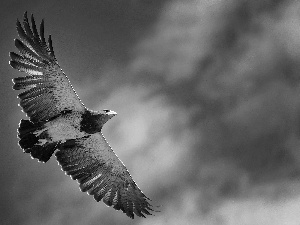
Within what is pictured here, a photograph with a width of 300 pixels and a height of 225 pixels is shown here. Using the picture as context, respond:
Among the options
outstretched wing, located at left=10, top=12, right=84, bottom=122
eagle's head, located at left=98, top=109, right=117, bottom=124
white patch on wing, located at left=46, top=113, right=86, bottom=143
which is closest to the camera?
outstretched wing, located at left=10, top=12, right=84, bottom=122

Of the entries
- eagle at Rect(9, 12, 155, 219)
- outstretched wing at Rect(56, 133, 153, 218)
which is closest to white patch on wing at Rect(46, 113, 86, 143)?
eagle at Rect(9, 12, 155, 219)

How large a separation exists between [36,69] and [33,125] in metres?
1.86

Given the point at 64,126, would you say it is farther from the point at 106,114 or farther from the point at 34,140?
the point at 106,114

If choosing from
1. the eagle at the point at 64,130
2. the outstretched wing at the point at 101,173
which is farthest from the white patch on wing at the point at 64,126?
the outstretched wing at the point at 101,173

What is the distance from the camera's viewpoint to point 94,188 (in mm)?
17516

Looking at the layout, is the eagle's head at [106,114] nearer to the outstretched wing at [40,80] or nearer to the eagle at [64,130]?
the eagle at [64,130]

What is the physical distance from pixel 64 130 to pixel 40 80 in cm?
194

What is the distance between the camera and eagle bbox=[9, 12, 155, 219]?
15.4 m

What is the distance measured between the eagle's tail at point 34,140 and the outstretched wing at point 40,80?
28cm

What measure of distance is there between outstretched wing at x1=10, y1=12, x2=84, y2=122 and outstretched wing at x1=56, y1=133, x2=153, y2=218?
1709mm

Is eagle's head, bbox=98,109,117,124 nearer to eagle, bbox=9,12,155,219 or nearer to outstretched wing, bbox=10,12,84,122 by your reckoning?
eagle, bbox=9,12,155,219

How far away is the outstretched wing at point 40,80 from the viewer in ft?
49.7

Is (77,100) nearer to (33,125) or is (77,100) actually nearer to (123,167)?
(33,125)

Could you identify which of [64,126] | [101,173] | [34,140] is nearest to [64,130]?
[64,126]
